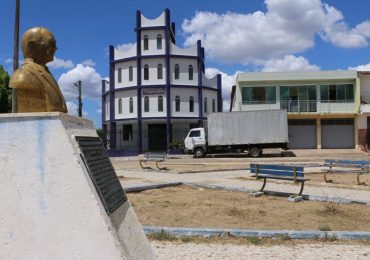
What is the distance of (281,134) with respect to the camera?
3478 cm

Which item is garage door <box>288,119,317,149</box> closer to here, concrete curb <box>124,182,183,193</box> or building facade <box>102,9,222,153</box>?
building facade <box>102,9,222,153</box>

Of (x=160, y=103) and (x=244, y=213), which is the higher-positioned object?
(x=160, y=103)

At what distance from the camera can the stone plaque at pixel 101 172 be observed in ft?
14.2

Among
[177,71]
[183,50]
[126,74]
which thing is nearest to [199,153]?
[177,71]

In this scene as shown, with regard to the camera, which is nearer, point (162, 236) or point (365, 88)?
point (162, 236)

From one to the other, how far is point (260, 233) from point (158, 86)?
38.6 metres

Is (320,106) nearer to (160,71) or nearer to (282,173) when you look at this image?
(160,71)

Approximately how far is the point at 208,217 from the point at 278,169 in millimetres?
4088

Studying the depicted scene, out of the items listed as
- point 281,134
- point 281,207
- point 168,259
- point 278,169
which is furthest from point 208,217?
point 281,134

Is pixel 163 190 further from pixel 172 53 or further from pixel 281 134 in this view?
pixel 172 53

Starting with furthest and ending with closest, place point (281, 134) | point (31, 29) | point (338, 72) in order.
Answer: point (338, 72) → point (281, 134) → point (31, 29)

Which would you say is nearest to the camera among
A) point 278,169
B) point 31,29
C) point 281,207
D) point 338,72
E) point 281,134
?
point 31,29

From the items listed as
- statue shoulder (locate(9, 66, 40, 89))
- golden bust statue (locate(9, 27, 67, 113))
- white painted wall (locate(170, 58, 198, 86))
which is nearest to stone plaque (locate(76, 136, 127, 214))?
golden bust statue (locate(9, 27, 67, 113))

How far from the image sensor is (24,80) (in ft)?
15.1
